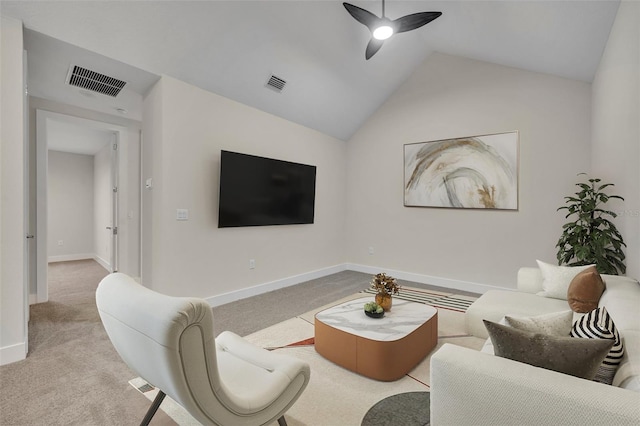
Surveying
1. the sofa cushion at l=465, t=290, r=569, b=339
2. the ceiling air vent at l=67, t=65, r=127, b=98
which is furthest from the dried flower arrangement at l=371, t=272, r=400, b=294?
the ceiling air vent at l=67, t=65, r=127, b=98

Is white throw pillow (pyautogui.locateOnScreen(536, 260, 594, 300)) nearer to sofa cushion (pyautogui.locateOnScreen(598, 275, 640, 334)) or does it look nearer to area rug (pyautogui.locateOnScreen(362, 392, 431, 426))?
sofa cushion (pyautogui.locateOnScreen(598, 275, 640, 334))

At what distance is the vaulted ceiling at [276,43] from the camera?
2832 mm

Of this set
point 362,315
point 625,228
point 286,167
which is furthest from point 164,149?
point 625,228

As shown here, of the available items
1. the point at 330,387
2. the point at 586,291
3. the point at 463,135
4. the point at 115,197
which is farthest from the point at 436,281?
the point at 115,197

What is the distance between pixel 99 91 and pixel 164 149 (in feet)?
3.55

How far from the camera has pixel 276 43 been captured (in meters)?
3.82

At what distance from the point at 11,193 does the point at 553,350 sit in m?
3.68

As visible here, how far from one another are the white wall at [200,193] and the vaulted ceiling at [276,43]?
24cm

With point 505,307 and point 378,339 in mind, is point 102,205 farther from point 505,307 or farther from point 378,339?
point 505,307

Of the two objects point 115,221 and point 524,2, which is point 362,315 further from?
point 115,221

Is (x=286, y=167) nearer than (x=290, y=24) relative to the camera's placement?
No

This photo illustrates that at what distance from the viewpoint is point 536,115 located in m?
4.40

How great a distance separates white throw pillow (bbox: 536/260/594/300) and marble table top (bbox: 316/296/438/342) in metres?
1.10

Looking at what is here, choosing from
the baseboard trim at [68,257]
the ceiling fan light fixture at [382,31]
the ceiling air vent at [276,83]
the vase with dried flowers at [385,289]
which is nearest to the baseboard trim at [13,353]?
the vase with dried flowers at [385,289]
